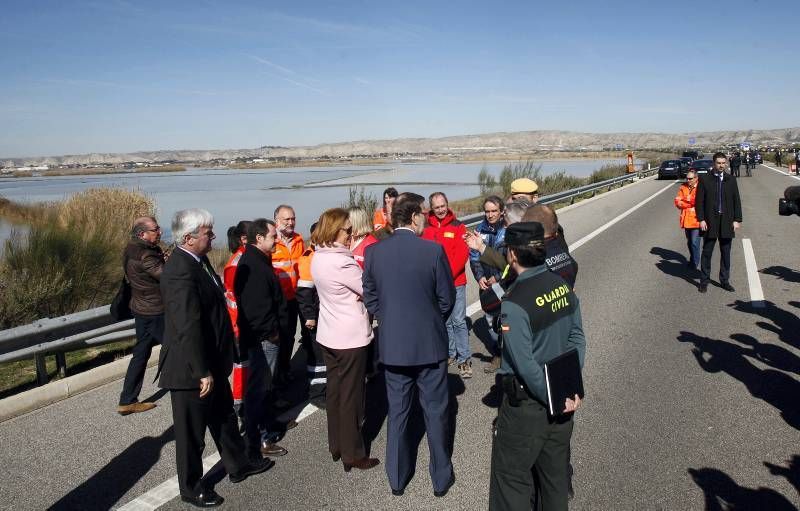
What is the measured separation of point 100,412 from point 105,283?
15.0 feet

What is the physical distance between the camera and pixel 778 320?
762 centimetres

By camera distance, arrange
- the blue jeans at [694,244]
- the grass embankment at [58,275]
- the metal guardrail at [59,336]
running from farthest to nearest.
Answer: the blue jeans at [694,244] → the grass embankment at [58,275] → the metal guardrail at [59,336]

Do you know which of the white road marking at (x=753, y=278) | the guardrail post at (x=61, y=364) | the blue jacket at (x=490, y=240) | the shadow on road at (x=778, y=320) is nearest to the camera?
the blue jacket at (x=490, y=240)

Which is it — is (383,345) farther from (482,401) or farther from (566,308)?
(482,401)

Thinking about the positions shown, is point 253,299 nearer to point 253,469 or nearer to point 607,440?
point 253,469

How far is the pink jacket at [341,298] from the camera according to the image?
14.3 feet

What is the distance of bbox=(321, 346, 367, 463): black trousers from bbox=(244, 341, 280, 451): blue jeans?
Result: 526 mm

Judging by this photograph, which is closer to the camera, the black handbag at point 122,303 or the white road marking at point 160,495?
the white road marking at point 160,495

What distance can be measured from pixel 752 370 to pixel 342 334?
4.21m

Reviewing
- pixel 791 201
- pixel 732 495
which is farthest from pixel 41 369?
pixel 791 201

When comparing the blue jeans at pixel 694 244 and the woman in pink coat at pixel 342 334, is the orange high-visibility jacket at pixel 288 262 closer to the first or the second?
the woman in pink coat at pixel 342 334

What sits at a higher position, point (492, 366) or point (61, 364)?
point (61, 364)

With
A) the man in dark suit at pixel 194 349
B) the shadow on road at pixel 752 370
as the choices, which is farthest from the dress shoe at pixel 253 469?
the shadow on road at pixel 752 370

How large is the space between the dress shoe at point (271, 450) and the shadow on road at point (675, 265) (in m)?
7.78
